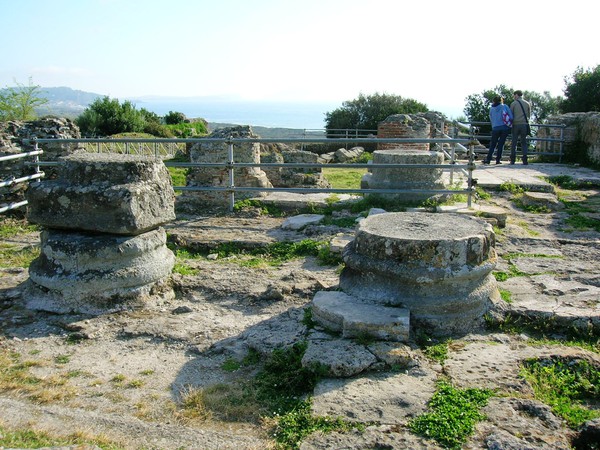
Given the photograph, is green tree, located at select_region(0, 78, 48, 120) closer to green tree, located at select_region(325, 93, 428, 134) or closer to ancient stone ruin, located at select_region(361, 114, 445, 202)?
green tree, located at select_region(325, 93, 428, 134)

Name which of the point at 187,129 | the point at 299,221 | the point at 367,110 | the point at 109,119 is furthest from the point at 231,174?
the point at 109,119

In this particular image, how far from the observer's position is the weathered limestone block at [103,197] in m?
5.40

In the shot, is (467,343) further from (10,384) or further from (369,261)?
(10,384)

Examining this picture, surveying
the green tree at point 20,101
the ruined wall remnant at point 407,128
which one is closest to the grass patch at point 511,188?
the ruined wall remnant at point 407,128

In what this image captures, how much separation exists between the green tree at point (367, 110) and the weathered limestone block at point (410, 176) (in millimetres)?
19600

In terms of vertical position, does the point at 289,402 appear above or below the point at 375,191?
below

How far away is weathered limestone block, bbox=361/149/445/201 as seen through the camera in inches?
345

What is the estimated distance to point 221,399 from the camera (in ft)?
12.7

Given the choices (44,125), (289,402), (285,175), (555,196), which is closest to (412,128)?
(285,175)

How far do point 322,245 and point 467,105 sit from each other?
20.6 metres

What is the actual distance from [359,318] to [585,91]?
67.8ft

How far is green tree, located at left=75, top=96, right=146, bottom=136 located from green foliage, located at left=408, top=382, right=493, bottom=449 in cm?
3068

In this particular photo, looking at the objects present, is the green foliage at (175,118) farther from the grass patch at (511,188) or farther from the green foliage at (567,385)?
the green foliage at (567,385)

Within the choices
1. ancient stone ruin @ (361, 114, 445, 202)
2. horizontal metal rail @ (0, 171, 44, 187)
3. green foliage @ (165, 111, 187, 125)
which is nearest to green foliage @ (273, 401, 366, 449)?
ancient stone ruin @ (361, 114, 445, 202)
